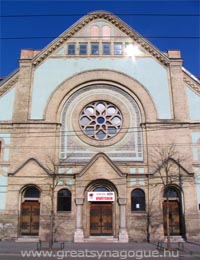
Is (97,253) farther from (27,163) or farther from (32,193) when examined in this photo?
(27,163)

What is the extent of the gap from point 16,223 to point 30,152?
5799 mm

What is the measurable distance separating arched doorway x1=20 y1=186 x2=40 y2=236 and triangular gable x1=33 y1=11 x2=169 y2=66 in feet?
39.1

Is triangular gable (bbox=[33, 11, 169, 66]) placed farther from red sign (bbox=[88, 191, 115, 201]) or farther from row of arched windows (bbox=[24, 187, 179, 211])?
red sign (bbox=[88, 191, 115, 201])

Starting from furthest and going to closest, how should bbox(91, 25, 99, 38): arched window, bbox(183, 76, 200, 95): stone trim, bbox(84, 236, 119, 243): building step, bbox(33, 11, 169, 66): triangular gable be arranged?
bbox(91, 25, 99, 38): arched window
bbox(33, 11, 169, 66): triangular gable
bbox(183, 76, 200, 95): stone trim
bbox(84, 236, 119, 243): building step

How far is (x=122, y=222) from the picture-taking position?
2453cm

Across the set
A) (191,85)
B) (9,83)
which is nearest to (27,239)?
(9,83)

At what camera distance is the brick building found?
2502cm

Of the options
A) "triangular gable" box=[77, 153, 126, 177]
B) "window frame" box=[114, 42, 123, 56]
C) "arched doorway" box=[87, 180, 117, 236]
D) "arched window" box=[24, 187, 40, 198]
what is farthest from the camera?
"window frame" box=[114, 42, 123, 56]

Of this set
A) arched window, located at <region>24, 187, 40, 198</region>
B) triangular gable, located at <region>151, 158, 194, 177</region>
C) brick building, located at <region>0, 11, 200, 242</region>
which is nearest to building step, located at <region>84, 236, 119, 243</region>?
brick building, located at <region>0, 11, 200, 242</region>

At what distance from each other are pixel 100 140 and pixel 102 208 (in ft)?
18.8

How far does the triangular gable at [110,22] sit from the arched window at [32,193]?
1160cm

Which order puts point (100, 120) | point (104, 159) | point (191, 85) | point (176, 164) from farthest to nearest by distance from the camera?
point (191, 85) → point (100, 120) → point (176, 164) → point (104, 159)

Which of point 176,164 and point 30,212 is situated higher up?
point 176,164

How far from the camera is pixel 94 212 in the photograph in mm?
25609
